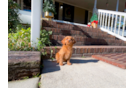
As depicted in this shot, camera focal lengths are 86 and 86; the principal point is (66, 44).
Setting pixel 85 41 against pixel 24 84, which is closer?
pixel 24 84

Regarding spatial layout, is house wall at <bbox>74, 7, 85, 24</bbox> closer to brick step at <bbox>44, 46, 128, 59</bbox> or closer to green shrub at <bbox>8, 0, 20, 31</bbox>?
green shrub at <bbox>8, 0, 20, 31</bbox>

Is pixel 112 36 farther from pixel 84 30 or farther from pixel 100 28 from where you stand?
pixel 84 30

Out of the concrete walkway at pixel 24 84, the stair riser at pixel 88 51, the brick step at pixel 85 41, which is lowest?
the concrete walkway at pixel 24 84

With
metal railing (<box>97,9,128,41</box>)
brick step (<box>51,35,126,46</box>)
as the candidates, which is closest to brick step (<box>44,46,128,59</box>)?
brick step (<box>51,35,126,46</box>)

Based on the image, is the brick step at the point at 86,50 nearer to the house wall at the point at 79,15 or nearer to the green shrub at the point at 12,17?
the green shrub at the point at 12,17

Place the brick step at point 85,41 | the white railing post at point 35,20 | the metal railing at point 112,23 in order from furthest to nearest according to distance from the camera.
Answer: the metal railing at point 112,23
the brick step at point 85,41
the white railing post at point 35,20

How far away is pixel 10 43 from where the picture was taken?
2.15 metres

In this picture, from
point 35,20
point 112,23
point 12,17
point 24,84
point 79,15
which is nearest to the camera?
point 24,84

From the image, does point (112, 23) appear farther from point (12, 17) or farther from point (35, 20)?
point (12, 17)

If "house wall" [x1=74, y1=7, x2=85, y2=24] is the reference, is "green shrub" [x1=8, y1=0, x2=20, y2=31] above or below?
below

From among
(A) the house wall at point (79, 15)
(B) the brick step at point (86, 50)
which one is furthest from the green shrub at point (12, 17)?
(A) the house wall at point (79, 15)

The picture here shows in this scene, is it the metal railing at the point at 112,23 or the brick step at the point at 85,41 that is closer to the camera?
the brick step at the point at 85,41

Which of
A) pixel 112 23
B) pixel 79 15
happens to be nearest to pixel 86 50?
pixel 112 23
